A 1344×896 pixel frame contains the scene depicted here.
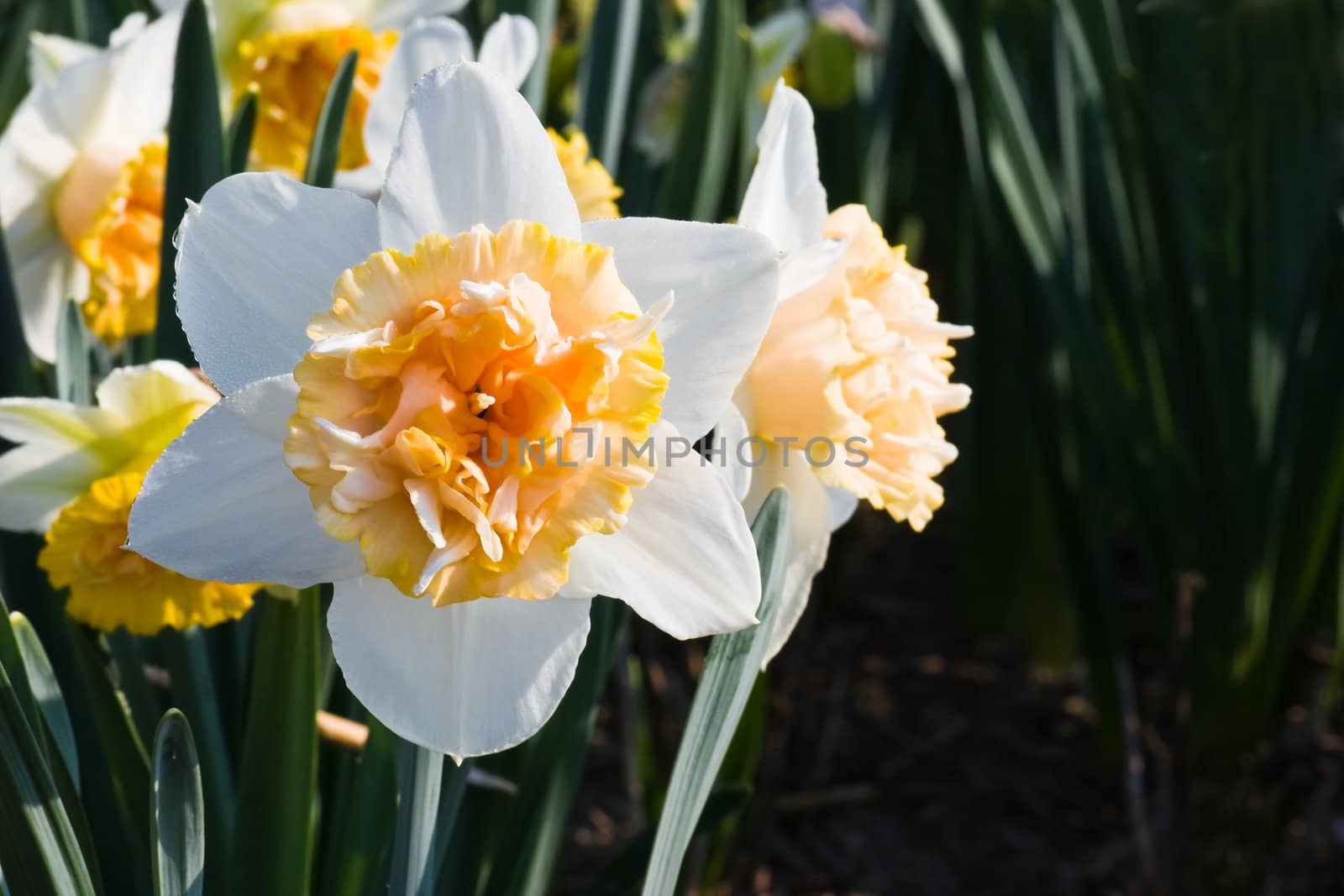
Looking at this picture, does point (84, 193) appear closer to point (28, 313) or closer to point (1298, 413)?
point (28, 313)

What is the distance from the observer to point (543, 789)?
0.89 m

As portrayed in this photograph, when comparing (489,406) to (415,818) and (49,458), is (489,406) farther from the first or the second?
(49,458)

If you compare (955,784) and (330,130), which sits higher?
(330,130)

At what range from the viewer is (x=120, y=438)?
75cm

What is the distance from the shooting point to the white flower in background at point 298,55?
37.3 inches

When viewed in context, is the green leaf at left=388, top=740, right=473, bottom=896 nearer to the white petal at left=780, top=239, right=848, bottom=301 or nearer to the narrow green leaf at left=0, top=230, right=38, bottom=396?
the white petal at left=780, top=239, right=848, bottom=301

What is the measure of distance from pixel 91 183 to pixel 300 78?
190mm

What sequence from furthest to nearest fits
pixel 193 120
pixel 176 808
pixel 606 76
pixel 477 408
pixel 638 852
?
pixel 606 76
pixel 638 852
pixel 193 120
pixel 176 808
pixel 477 408

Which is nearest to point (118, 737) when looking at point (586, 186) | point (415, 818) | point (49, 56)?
point (415, 818)

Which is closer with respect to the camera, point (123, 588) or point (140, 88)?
point (123, 588)

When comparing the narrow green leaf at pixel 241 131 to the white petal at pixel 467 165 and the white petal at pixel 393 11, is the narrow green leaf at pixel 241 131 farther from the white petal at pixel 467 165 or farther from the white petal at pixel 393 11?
the white petal at pixel 467 165

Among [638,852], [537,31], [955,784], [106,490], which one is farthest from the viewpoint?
[955,784]

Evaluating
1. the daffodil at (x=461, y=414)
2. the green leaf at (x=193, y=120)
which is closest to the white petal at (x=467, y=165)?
the daffodil at (x=461, y=414)

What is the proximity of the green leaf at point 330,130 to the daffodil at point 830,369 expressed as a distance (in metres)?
0.31
